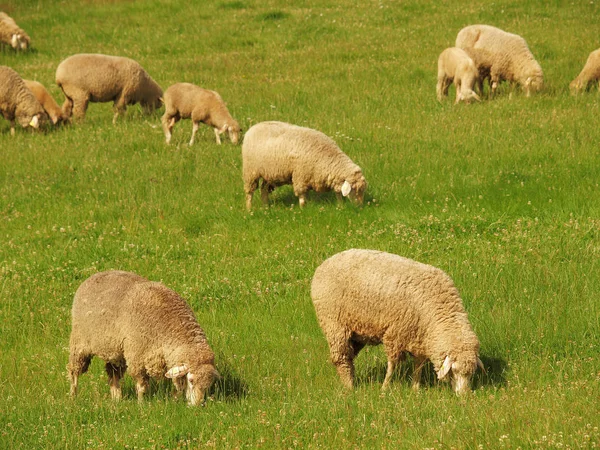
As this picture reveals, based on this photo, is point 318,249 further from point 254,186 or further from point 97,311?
point 97,311

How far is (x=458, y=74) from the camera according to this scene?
20.5m

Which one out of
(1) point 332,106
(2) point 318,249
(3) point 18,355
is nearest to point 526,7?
(1) point 332,106

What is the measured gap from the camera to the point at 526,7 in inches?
1129

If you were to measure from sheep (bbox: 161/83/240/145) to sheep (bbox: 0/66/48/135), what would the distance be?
3.24 metres

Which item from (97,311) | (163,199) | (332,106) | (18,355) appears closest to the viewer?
(97,311)

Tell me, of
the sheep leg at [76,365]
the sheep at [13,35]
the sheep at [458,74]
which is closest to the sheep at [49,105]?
the sheep at [13,35]

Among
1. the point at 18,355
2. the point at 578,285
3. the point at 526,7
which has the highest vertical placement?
the point at 526,7

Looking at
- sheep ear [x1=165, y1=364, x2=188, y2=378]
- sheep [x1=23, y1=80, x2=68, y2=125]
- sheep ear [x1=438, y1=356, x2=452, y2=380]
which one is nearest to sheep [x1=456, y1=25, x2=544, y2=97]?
sheep [x1=23, y1=80, x2=68, y2=125]

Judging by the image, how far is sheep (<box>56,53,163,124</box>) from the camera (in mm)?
21344

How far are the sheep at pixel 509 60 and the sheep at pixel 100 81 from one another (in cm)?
753

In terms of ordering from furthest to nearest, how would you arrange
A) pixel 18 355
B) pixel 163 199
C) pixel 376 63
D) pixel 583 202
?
pixel 376 63
pixel 163 199
pixel 583 202
pixel 18 355

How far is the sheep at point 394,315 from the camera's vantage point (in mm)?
9109

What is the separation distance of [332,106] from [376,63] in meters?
4.23

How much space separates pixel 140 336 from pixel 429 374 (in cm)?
291
